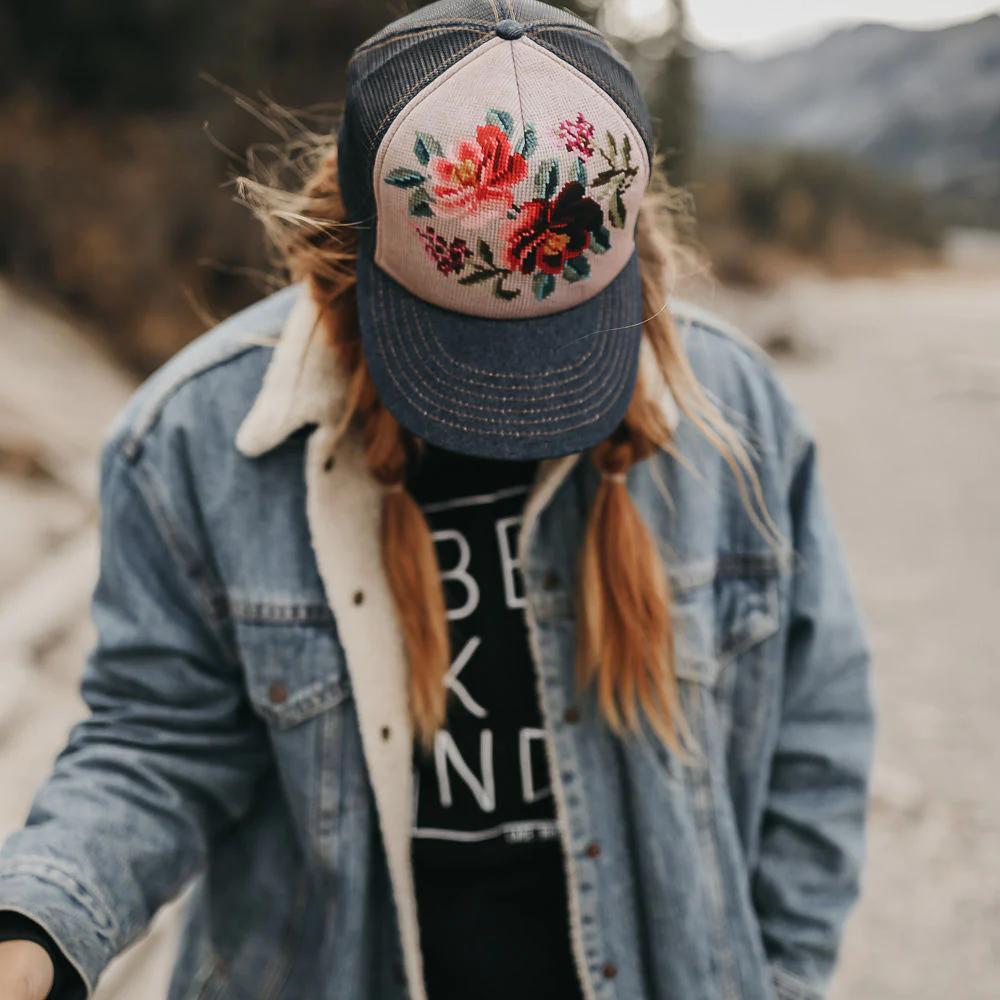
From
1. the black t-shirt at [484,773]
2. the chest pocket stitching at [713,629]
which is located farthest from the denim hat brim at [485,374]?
the chest pocket stitching at [713,629]

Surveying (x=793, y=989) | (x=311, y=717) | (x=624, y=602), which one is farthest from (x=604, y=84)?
(x=793, y=989)

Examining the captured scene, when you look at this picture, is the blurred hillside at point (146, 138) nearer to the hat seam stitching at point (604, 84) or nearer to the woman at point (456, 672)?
the woman at point (456, 672)

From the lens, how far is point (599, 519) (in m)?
1.15

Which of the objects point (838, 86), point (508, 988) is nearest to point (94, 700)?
point (508, 988)

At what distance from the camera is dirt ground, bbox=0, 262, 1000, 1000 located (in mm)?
2488

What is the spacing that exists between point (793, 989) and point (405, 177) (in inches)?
45.8

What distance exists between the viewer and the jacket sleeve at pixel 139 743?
39.8 inches

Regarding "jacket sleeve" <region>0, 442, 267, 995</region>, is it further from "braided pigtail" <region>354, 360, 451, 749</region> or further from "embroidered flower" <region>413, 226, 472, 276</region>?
"embroidered flower" <region>413, 226, 472, 276</region>

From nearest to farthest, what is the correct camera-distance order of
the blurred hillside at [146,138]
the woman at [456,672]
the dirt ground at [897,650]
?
the woman at [456,672] < the dirt ground at [897,650] < the blurred hillside at [146,138]

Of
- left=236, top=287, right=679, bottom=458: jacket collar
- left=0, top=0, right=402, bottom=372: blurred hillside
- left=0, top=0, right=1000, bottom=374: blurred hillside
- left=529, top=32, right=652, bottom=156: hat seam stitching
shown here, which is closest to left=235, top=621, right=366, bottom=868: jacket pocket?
left=236, top=287, right=679, bottom=458: jacket collar

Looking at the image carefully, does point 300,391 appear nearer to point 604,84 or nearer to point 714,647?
point 604,84

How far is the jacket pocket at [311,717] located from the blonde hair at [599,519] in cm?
9

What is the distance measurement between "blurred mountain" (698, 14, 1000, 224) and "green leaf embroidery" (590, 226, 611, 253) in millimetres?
14701

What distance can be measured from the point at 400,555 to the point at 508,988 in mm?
585
